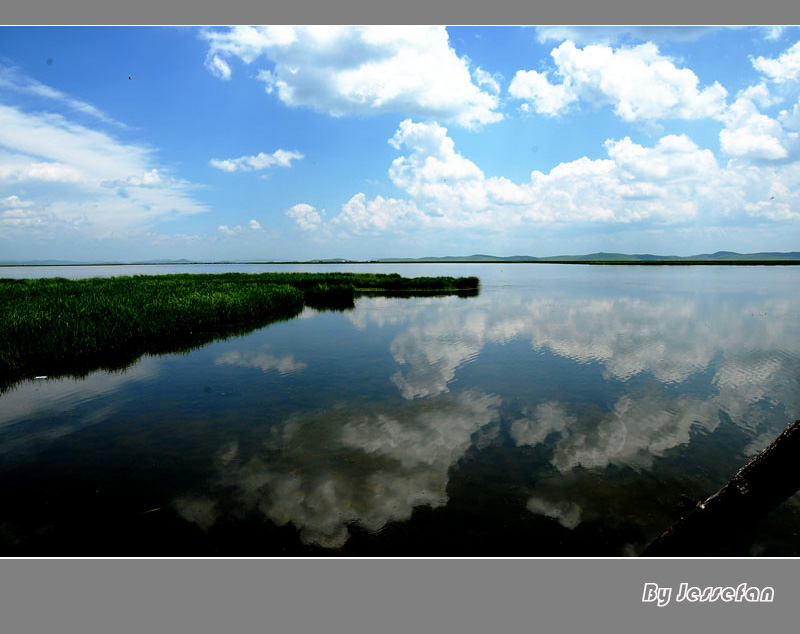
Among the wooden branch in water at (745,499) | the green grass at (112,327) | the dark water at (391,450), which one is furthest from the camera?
the green grass at (112,327)

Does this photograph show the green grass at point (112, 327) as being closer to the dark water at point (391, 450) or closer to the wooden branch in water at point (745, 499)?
the dark water at point (391, 450)

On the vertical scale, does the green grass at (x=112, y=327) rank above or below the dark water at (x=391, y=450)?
above

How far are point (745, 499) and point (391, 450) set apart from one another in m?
8.01

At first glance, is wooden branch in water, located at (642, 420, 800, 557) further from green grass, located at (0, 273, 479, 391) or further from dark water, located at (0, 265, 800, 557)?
green grass, located at (0, 273, 479, 391)

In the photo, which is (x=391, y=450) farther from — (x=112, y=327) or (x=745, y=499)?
(x=112, y=327)

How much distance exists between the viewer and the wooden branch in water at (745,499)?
397 centimetres

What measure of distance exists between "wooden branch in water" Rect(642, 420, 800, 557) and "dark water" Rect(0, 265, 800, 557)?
7.5 inches

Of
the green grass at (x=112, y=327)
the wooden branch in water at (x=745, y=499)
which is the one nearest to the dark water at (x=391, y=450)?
the wooden branch in water at (x=745, y=499)

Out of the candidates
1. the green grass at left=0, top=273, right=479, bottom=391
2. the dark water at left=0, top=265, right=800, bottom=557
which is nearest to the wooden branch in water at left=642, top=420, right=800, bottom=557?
the dark water at left=0, top=265, right=800, bottom=557

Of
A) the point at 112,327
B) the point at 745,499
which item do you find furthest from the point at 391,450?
the point at 112,327

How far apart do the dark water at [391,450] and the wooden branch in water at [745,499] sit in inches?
7.5

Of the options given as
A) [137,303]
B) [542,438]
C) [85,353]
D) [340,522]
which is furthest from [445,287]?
[340,522]

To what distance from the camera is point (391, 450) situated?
11.2 metres

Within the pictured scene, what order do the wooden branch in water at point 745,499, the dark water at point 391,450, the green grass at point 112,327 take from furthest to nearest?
the green grass at point 112,327 → the dark water at point 391,450 → the wooden branch in water at point 745,499
